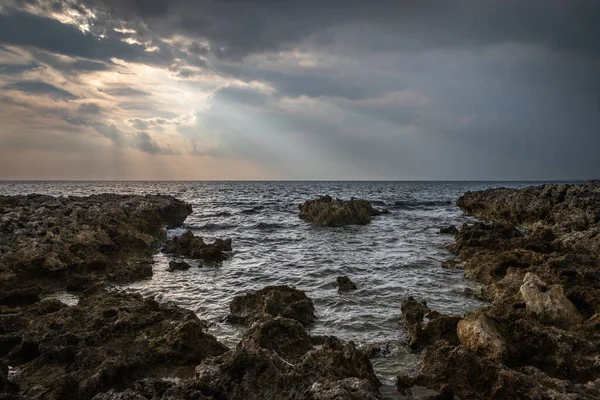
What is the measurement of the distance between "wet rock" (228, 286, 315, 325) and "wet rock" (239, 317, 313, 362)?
2731 mm

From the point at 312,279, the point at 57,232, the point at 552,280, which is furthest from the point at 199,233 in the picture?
the point at 552,280

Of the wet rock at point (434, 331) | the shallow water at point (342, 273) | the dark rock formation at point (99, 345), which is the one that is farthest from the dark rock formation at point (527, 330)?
the dark rock formation at point (99, 345)

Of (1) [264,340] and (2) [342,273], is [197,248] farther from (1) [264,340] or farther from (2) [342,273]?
(1) [264,340]

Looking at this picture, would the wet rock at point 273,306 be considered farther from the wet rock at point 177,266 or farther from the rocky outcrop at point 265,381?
the wet rock at point 177,266

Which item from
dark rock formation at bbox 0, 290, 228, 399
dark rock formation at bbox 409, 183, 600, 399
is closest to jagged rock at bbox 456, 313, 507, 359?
dark rock formation at bbox 409, 183, 600, 399

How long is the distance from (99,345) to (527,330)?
937 centimetres

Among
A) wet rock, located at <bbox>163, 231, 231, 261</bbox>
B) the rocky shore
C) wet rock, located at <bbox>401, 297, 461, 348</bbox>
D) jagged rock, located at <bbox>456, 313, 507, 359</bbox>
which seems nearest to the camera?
the rocky shore

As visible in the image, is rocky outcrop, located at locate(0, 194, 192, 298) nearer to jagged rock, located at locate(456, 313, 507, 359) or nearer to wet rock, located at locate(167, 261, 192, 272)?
wet rock, located at locate(167, 261, 192, 272)

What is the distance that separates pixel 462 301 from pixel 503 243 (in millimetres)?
8693

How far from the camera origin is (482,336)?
312 inches

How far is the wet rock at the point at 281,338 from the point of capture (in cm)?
737

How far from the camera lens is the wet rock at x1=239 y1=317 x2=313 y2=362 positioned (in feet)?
24.2

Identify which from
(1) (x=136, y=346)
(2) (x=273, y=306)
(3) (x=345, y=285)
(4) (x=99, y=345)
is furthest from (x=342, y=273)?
(4) (x=99, y=345)

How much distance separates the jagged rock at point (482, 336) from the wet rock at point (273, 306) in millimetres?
4417
